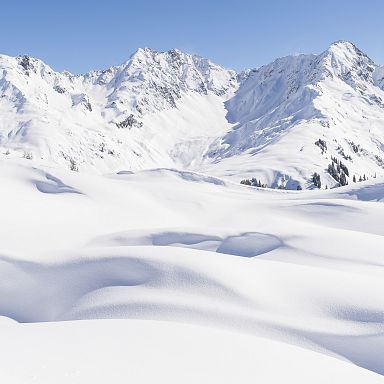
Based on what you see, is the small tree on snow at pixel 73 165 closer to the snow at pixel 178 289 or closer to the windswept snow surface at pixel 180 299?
the snow at pixel 178 289

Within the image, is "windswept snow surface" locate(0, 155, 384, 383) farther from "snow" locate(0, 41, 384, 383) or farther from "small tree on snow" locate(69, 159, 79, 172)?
"small tree on snow" locate(69, 159, 79, 172)

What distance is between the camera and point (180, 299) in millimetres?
14031

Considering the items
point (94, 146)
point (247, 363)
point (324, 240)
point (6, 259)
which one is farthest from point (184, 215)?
point (94, 146)

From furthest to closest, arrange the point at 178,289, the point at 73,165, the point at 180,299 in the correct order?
the point at 73,165 → the point at 178,289 → the point at 180,299

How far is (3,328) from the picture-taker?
11.3 m

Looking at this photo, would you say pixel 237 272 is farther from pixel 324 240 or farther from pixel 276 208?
pixel 276 208

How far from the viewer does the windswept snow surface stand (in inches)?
346

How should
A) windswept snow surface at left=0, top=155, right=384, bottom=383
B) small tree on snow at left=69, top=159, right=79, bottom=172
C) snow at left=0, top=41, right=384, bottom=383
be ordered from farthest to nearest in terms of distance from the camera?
small tree on snow at left=69, top=159, right=79, bottom=172, snow at left=0, top=41, right=384, bottom=383, windswept snow surface at left=0, top=155, right=384, bottom=383

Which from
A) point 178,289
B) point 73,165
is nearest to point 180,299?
point 178,289

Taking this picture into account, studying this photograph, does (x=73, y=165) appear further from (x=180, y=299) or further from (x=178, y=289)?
(x=180, y=299)

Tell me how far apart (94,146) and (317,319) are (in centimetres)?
16577

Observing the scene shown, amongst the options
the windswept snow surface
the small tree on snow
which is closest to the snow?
the windswept snow surface

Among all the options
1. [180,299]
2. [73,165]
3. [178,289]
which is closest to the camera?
[180,299]

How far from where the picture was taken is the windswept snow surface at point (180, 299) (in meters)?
8.79
